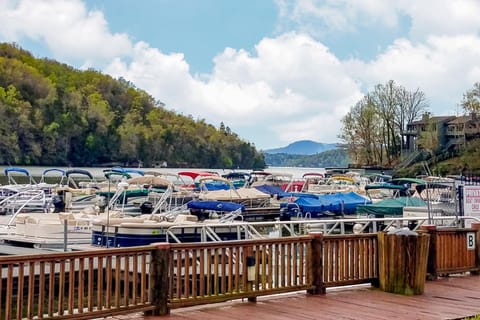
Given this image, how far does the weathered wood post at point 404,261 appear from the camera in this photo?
863 centimetres

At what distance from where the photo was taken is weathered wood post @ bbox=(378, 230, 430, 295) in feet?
28.3

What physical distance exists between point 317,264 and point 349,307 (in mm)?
838

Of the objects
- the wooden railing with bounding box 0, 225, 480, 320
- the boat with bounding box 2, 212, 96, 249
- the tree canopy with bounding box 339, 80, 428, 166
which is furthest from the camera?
the tree canopy with bounding box 339, 80, 428, 166

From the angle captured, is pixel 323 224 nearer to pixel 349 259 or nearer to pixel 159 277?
pixel 349 259

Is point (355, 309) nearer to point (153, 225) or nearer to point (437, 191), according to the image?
point (153, 225)

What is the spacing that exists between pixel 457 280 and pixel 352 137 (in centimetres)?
7041

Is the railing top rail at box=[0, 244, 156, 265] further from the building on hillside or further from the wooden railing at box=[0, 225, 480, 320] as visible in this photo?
the building on hillside

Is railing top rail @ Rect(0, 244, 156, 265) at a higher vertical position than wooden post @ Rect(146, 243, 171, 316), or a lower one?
higher

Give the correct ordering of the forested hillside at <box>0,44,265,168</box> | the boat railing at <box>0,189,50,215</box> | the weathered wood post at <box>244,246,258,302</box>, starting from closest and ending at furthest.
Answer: the weathered wood post at <box>244,246,258,302</box> < the boat railing at <box>0,189,50,215</box> < the forested hillside at <box>0,44,265,168</box>

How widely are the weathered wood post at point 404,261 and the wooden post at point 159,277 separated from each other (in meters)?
3.51

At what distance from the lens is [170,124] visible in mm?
141375

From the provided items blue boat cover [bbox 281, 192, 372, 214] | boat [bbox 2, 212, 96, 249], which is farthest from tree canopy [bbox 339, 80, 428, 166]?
boat [bbox 2, 212, 96, 249]

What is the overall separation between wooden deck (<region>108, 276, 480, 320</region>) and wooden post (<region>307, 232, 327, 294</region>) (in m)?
0.14

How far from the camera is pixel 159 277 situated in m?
6.99
